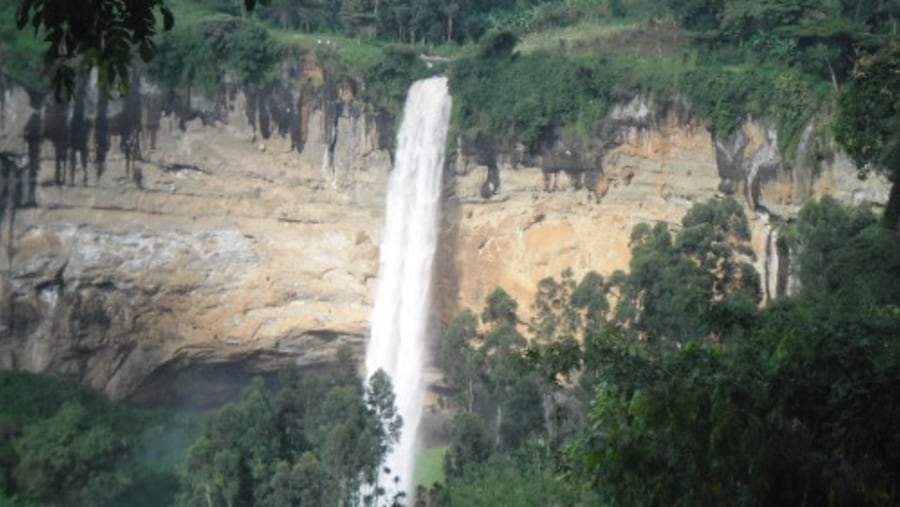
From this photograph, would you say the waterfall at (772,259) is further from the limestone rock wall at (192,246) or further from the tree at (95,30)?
the tree at (95,30)

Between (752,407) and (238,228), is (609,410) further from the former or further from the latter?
(238,228)

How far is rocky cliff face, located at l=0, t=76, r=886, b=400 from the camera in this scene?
2711 cm

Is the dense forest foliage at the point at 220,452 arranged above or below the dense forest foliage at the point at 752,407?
below

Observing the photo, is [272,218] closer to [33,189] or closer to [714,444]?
[33,189]

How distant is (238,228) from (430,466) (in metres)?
5.98

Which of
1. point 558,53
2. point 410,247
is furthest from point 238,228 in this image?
point 558,53

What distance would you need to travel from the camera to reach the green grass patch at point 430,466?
2591 cm

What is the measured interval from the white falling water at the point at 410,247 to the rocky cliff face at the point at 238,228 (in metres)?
0.28

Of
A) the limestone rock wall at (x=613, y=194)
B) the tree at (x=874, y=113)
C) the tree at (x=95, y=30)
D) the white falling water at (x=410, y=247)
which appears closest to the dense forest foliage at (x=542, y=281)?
the tree at (x=874, y=113)

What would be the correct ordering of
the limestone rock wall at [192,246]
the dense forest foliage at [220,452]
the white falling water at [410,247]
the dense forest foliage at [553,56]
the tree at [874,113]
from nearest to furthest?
1. the tree at [874,113]
2. the dense forest foliage at [220,452]
3. the dense forest foliage at [553,56]
4. the limestone rock wall at [192,246]
5. the white falling water at [410,247]

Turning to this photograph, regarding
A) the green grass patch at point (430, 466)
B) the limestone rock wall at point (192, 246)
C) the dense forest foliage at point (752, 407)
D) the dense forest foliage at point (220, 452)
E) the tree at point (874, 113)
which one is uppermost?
the tree at point (874, 113)

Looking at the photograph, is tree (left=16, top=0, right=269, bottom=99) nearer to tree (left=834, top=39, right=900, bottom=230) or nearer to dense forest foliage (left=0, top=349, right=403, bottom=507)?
tree (left=834, top=39, right=900, bottom=230)

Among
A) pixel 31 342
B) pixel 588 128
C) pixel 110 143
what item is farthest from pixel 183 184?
pixel 588 128

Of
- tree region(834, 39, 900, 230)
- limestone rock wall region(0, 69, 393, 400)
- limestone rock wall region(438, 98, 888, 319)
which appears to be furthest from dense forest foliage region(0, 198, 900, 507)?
limestone rock wall region(0, 69, 393, 400)
